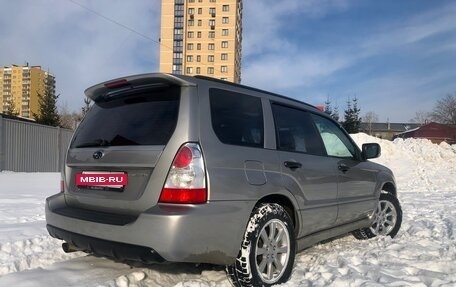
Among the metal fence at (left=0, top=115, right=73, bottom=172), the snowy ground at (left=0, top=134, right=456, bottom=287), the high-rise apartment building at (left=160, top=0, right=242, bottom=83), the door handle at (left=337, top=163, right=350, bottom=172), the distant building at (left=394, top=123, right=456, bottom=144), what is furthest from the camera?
the high-rise apartment building at (left=160, top=0, right=242, bottom=83)

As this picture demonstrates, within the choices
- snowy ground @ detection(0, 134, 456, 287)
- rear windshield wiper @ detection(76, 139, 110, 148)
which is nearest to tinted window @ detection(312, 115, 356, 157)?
snowy ground @ detection(0, 134, 456, 287)

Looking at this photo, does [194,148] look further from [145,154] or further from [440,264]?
[440,264]

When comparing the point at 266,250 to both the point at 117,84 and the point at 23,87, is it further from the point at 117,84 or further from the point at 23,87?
the point at 23,87

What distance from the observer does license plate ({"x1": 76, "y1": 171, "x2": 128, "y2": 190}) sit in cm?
333

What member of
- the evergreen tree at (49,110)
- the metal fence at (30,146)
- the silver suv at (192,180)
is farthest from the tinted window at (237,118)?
the evergreen tree at (49,110)

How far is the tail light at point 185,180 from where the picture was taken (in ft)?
10.2

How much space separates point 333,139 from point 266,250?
6.48ft

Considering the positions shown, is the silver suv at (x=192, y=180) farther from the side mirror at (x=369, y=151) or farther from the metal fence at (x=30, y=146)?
the metal fence at (x=30, y=146)

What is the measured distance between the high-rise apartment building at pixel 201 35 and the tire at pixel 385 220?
85.3 metres

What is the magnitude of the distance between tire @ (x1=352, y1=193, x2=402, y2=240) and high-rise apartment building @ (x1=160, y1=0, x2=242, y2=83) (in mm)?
85313

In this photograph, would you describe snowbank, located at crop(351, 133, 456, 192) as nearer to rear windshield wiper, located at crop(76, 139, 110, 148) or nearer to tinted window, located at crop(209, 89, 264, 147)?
tinted window, located at crop(209, 89, 264, 147)

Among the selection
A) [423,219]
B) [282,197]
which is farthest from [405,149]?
[282,197]

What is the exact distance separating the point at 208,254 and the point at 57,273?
5.18ft

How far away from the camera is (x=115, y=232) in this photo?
318cm
